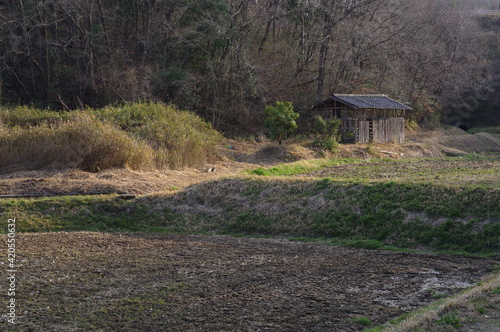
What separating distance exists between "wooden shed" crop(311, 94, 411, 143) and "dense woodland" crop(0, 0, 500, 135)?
4711 mm

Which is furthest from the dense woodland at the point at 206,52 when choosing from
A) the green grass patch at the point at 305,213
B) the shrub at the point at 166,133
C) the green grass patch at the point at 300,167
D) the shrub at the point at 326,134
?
the green grass patch at the point at 305,213

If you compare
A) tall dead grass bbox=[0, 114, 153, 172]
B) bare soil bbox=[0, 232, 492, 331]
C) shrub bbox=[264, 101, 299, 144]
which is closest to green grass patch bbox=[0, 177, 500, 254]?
bare soil bbox=[0, 232, 492, 331]

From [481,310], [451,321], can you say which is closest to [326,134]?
[481,310]

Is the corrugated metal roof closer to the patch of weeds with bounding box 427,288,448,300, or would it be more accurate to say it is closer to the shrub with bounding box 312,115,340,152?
the shrub with bounding box 312,115,340,152

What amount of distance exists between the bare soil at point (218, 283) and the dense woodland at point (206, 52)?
20.2 meters

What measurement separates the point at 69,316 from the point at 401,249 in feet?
21.8

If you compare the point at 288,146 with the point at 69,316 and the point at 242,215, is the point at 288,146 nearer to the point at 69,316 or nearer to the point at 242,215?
the point at 242,215

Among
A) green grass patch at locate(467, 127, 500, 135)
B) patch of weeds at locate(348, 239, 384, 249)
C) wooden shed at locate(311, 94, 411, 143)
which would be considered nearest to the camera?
patch of weeds at locate(348, 239, 384, 249)

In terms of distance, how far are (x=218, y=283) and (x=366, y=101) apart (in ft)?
81.3

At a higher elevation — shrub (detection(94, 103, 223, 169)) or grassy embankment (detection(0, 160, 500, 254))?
shrub (detection(94, 103, 223, 169))

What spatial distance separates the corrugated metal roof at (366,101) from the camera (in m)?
29.9

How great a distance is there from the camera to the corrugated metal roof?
29.9 m

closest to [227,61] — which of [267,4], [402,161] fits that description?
[267,4]

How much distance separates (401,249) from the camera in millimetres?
10656
